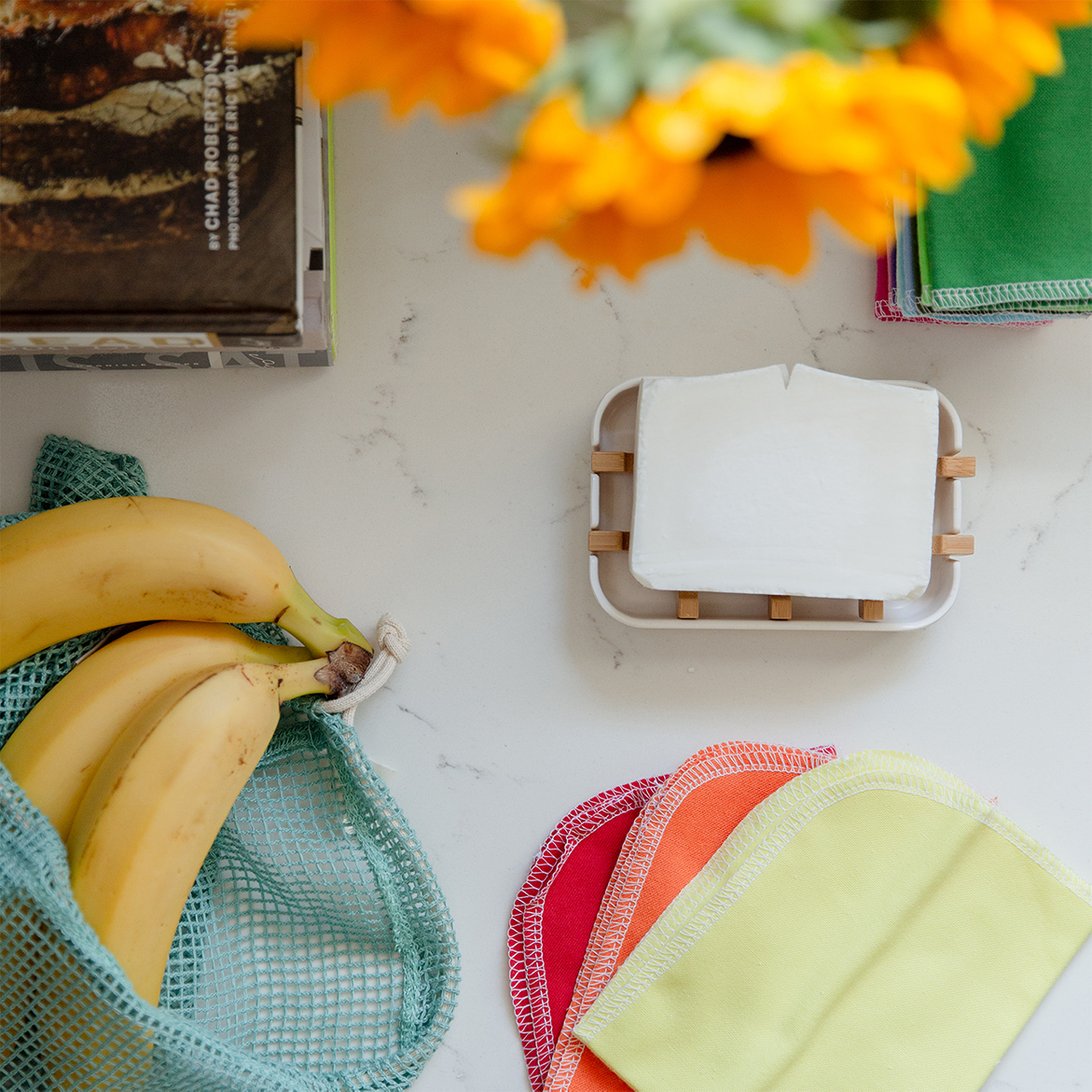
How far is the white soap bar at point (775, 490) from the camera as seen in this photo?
0.83 m

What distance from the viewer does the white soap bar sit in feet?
2.72

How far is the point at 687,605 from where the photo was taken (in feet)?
2.84

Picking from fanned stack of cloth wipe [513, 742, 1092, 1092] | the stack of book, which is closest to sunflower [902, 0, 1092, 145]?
the stack of book

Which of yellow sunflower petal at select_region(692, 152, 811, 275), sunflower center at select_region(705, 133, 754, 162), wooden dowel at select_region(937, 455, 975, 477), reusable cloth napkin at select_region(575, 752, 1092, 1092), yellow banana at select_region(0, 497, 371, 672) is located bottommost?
reusable cloth napkin at select_region(575, 752, 1092, 1092)

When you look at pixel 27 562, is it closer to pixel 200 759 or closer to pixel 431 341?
pixel 200 759

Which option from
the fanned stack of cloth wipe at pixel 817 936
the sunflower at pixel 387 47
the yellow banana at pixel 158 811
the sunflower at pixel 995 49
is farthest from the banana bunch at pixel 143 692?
the sunflower at pixel 995 49

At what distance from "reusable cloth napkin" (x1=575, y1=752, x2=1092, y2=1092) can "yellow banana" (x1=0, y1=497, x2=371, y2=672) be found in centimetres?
50

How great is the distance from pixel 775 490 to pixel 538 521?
24 centimetres

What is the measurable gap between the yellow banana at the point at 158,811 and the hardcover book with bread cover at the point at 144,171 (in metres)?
0.30

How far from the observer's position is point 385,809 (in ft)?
2.76

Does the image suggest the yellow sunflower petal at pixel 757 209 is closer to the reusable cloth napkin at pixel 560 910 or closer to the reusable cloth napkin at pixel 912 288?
the reusable cloth napkin at pixel 912 288

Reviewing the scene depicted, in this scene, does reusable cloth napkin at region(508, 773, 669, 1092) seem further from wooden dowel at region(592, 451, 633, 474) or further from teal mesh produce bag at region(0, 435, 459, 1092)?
wooden dowel at region(592, 451, 633, 474)

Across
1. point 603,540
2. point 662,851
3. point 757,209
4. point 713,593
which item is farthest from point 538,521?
point 757,209

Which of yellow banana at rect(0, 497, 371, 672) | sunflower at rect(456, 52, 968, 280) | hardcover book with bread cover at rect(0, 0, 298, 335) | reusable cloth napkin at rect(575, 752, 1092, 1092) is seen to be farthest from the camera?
reusable cloth napkin at rect(575, 752, 1092, 1092)
